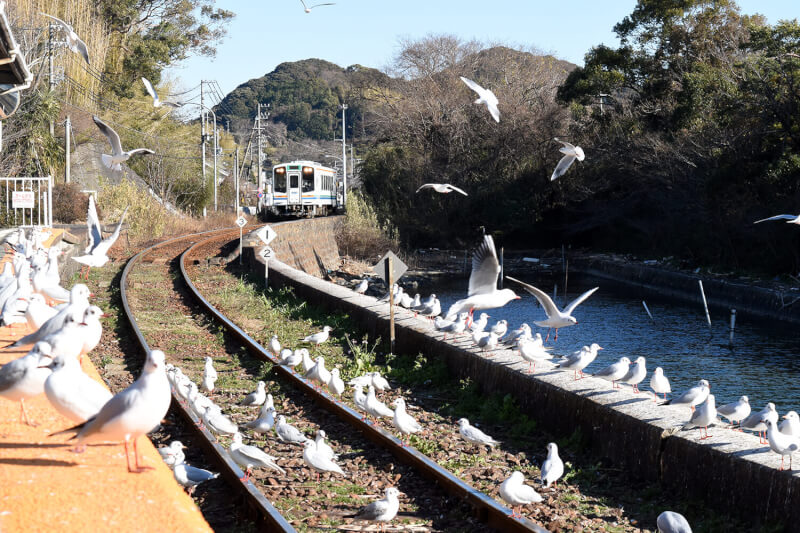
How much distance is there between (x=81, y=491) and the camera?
3754 mm

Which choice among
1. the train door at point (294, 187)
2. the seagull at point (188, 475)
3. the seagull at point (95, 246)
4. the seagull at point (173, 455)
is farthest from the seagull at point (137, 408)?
the train door at point (294, 187)

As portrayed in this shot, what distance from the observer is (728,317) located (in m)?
24.2

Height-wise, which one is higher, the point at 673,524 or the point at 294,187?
the point at 294,187

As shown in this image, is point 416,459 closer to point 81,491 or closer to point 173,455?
point 173,455

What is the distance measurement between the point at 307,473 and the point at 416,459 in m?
0.81

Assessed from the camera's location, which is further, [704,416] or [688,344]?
[688,344]

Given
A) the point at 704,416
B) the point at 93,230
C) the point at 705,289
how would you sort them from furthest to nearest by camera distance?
the point at 705,289
the point at 93,230
the point at 704,416

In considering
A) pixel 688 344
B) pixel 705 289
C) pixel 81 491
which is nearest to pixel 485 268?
pixel 81 491

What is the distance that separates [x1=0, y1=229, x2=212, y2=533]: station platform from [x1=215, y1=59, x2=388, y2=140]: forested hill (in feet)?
388

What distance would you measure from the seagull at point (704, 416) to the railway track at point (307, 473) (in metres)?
1.85

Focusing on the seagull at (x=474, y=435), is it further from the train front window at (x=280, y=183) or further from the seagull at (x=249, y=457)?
the train front window at (x=280, y=183)

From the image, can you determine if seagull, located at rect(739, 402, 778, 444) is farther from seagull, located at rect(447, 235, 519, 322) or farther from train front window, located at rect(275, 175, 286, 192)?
train front window, located at rect(275, 175, 286, 192)

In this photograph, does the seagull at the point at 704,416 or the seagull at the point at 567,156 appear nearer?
the seagull at the point at 704,416

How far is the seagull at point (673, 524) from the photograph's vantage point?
Answer: 5.03m
